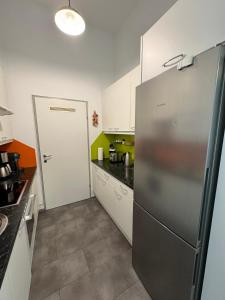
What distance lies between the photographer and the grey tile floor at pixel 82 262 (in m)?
1.26

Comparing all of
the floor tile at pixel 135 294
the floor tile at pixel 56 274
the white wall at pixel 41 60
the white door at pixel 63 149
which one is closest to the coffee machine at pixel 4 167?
the white wall at pixel 41 60

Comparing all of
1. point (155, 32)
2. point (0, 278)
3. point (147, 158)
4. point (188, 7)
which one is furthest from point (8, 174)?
point (188, 7)

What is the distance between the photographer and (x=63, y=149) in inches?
99.7

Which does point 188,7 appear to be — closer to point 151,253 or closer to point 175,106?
point 175,106

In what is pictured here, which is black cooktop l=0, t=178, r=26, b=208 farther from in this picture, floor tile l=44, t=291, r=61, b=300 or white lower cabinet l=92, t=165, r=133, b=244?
white lower cabinet l=92, t=165, r=133, b=244

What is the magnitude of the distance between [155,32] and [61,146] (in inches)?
82.6

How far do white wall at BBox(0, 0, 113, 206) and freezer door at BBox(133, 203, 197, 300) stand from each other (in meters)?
1.99

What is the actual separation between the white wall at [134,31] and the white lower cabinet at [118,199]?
1.91 m

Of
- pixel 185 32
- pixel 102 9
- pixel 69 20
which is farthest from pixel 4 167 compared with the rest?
pixel 102 9

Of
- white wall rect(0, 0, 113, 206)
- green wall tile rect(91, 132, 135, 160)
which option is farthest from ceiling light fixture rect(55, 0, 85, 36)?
green wall tile rect(91, 132, 135, 160)

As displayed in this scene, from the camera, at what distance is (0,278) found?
60 centimetres

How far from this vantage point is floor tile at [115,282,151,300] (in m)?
1.22

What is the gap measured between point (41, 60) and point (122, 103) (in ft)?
4.88

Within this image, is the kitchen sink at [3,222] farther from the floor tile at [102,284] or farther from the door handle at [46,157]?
the door handle at [46,157]
